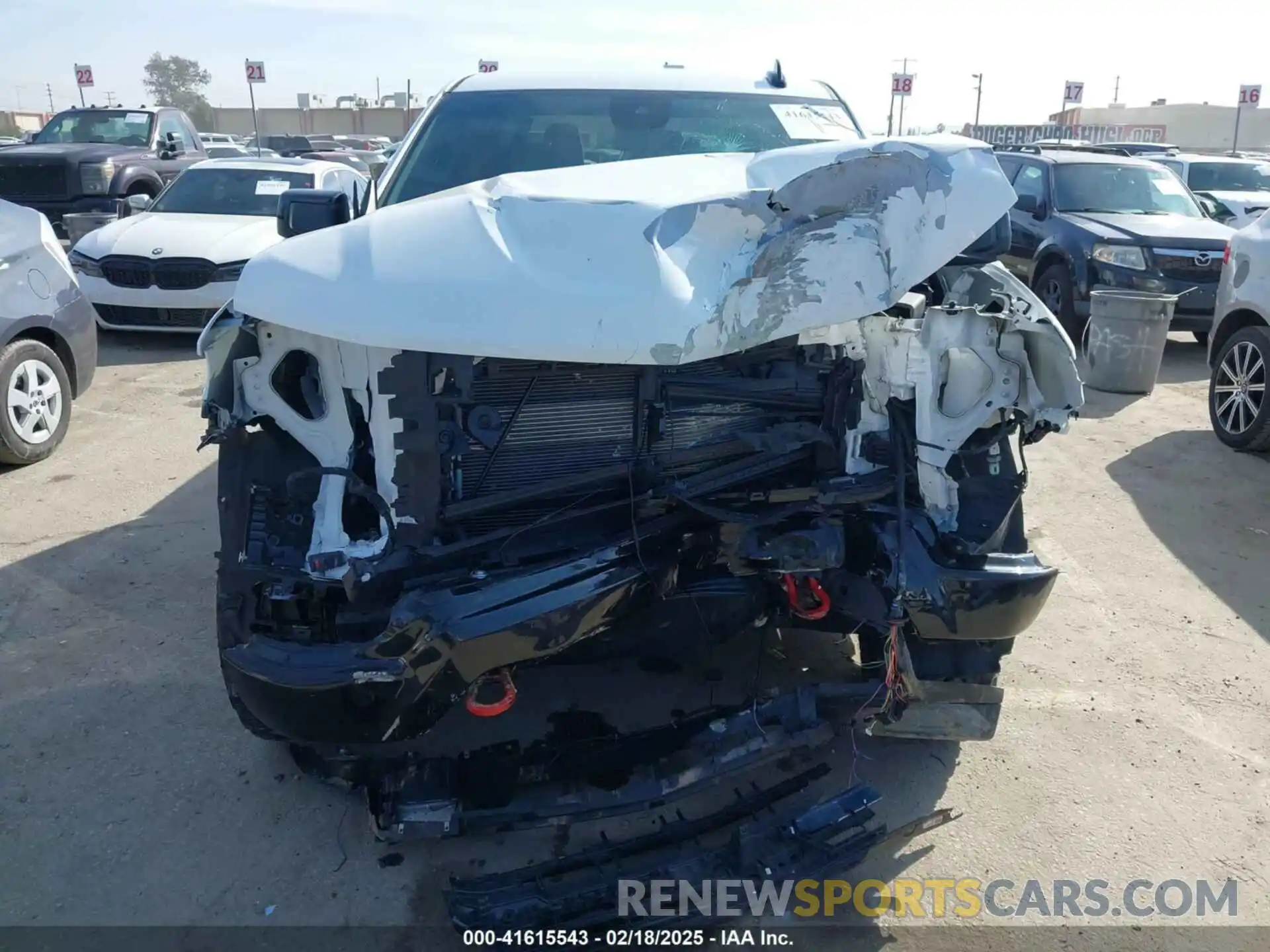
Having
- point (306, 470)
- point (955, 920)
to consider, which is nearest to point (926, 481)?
point (955, 920)

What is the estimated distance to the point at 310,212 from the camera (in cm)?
334

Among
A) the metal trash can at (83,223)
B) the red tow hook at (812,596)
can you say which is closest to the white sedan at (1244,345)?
the red tow hook at (812,596)

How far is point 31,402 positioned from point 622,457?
15.1 feet

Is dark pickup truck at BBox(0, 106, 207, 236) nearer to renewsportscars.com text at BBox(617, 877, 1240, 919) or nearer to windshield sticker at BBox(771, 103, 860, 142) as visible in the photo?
windshield sticker at BBox(771, 103, 860, 142)

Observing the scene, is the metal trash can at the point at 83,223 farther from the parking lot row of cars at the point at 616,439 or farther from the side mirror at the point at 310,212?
the parking lot row of cars at the point at 616,439

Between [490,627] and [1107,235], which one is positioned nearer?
[490,627]

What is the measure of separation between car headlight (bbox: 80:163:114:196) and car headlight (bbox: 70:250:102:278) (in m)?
3.56

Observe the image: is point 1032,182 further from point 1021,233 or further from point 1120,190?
point 1120,190

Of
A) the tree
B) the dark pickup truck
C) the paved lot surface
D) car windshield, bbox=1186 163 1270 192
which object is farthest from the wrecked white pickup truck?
the tree

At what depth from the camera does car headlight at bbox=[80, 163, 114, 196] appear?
1130cm

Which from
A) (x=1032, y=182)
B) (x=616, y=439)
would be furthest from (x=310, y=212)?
(x=1032, y=182)

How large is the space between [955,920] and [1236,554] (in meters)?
3.11

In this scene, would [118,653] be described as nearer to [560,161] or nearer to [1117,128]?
[560,161]

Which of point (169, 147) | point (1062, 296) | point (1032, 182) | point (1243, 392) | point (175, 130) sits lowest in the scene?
point (1243, 392)
